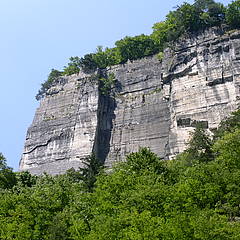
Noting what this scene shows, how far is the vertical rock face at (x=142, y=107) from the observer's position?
2007 inches

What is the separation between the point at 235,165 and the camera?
25562 mm

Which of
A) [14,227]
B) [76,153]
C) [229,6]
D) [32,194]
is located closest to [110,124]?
[76,153]

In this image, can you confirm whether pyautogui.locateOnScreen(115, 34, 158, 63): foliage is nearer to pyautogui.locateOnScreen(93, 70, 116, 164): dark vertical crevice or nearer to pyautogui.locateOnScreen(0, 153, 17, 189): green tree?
pyautogui.locateOnScreen(93, 70, 116, 164): dark vertical crevice

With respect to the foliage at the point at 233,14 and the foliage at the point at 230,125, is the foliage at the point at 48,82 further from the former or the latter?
the foliage at the point at 230,125

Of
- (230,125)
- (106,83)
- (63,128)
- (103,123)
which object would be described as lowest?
(230,125)

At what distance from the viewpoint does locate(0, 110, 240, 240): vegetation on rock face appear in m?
18.6

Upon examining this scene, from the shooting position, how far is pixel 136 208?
21484 mm

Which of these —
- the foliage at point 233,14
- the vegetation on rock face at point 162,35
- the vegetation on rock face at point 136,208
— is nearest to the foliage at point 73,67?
the vegetation on rock face at point 162,35

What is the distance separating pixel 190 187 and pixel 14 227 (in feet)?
33.0

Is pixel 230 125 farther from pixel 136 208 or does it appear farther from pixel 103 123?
pixel 136 208

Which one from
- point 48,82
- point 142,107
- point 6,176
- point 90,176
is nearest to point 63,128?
point 142,107

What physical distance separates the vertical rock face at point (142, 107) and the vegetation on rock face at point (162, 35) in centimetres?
246

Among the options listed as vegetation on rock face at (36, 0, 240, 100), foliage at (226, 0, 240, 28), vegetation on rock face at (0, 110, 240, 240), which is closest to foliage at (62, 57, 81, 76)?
vegetation on rock face at (36, 0, 240, 100)

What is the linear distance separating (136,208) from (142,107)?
3785 cm
